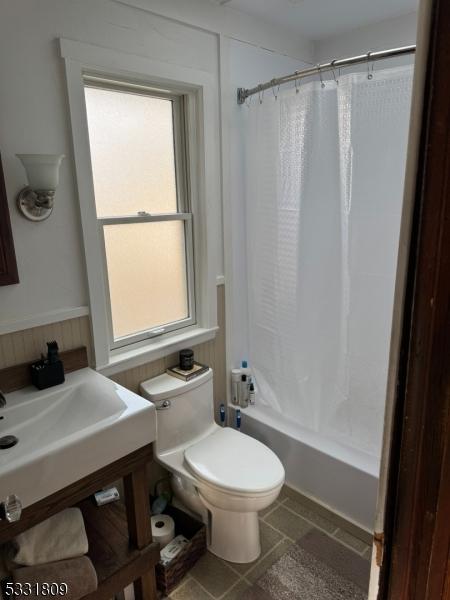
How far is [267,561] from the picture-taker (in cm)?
194

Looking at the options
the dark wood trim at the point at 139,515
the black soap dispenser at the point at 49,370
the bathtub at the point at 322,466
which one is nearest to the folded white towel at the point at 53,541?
the dark wood trim at the point at 139,515

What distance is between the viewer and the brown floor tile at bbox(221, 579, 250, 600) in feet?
5.85

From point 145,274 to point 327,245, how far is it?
896mm

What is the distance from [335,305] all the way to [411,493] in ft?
5.29

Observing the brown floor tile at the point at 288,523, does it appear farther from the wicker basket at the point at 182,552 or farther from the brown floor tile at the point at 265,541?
the wicker basket at the point at 182,552

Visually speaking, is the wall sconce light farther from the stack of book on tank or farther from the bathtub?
the bathtub

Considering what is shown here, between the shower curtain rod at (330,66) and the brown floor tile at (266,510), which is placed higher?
the shower curtain rod at (330,66)

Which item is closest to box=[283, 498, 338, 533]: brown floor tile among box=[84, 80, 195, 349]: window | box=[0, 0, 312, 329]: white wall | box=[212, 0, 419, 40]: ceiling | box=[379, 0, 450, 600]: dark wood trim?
box=[84, 80, 195, 349]: window

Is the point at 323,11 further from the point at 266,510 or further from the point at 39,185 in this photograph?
the point at 266,510

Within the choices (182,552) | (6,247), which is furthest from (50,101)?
(182,552)

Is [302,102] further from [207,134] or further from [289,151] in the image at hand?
[207,134]

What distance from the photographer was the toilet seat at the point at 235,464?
1773 mm

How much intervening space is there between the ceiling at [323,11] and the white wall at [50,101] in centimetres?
38

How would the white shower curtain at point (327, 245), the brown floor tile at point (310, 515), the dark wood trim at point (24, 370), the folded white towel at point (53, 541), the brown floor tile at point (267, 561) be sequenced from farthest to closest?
the brown floor tile at point (310, 515)
the brown floor tile at point (267, 561)
the white shower curtain at point (327, 245)
the dark wood trim at point (24, 370)
the folded white towel at point (53, 541)
